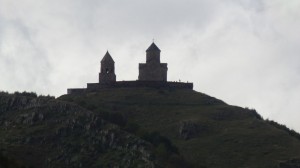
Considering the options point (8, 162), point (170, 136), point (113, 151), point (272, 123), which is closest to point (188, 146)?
point (170, 136)

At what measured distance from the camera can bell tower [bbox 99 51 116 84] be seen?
173m

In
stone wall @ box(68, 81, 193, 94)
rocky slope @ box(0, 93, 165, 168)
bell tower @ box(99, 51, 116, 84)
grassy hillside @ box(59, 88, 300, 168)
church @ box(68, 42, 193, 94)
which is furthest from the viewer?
bell tower @ box(99, 51, 116, 84)

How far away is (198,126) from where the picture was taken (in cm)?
15162

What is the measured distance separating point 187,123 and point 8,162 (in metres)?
87.4

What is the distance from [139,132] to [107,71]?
3560 cm

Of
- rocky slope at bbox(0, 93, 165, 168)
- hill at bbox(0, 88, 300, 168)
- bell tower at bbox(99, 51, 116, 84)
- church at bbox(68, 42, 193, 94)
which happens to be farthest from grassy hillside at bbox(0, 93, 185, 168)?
bell tower at bbox(99, 51, 116, 84)

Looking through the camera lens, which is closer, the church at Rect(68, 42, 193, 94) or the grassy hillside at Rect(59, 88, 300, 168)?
the grassy hillside at Rect(59, 88, 300, 168)

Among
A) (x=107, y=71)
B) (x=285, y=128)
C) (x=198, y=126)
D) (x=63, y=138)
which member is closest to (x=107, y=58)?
(x=107, y=71)

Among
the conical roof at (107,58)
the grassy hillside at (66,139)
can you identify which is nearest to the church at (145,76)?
the conical roof at (107,58)

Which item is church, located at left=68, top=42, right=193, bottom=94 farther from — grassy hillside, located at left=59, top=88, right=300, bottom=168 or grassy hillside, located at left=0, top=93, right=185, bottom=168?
grassy hillside, located at left=0, top=93, right=185, bottom=168

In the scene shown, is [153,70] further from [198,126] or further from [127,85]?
[198,126]

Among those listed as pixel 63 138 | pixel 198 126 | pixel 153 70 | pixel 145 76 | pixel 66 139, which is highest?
pixel 153 70

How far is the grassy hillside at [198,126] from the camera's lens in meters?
137

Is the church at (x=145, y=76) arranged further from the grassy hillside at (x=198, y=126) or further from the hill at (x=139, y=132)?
the hill at (x=139, y=132)
